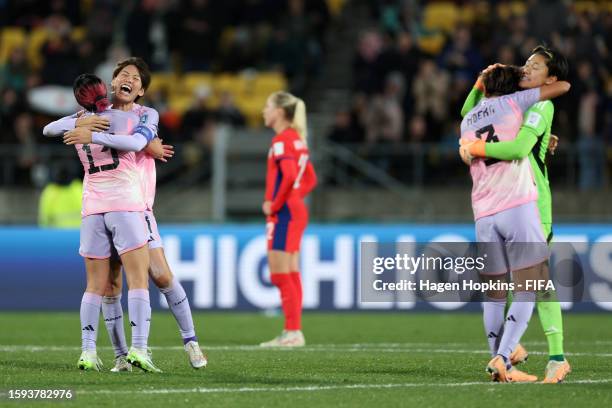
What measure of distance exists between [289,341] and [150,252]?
3404mm

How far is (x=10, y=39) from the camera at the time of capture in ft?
80.3

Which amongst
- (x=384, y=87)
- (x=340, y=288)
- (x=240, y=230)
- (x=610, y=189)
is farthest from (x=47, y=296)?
(x=610, y=189)

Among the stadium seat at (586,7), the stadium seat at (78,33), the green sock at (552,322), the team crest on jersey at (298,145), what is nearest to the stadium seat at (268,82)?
the stadium seat at (78,33)

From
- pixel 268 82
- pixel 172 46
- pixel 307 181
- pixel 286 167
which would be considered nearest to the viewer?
pixel 286 167

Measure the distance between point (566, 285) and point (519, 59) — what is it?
5943 millimetres

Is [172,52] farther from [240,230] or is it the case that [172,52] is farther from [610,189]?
[610,189]

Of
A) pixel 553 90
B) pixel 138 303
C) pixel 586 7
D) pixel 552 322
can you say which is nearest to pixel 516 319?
pixel 552 322

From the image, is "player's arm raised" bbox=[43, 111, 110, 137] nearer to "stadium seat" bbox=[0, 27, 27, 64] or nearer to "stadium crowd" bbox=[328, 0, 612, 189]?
"stadium crowd" bbox=[328, 0, 612, 189]

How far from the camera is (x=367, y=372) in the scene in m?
9.68

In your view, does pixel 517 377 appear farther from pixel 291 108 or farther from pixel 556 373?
pixel 291 108

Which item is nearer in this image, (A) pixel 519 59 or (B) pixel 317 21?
(A) pixel 519 59

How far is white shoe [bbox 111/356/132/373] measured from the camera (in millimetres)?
9445

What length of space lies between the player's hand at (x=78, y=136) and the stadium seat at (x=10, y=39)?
15.3 metres

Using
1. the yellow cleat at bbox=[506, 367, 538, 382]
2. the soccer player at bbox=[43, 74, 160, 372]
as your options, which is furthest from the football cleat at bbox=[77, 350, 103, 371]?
the yellow cleat at bbox=[506, 367, 538, 382]
